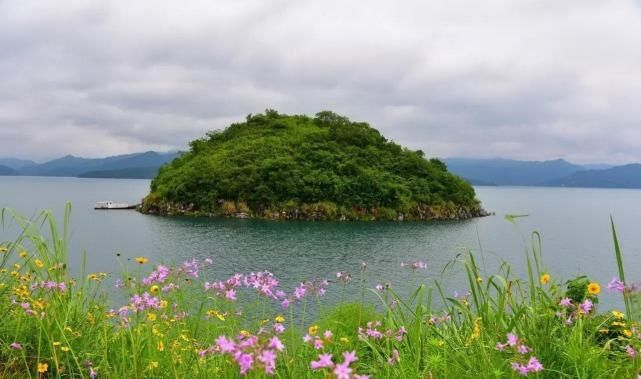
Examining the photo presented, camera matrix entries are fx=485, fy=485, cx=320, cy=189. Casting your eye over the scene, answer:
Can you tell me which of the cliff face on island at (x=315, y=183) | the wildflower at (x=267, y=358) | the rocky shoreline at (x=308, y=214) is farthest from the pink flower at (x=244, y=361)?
the cliff face on island at (x=315, y=183)

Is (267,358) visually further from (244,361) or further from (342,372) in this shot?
(342,372)

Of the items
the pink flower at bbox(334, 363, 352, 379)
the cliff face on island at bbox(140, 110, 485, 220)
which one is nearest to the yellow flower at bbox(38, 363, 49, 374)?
the pink flower at bbox(334, 363, 352, 379)

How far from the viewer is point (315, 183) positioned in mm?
80562

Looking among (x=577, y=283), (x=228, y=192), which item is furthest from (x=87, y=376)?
(x=228, y=192)

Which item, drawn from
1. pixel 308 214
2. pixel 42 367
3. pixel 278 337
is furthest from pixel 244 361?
pixel 308 214

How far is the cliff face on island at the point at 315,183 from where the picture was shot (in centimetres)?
7706

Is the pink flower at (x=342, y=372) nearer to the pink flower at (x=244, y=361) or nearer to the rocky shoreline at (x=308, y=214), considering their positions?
the pink flower at (x=244, y=361)

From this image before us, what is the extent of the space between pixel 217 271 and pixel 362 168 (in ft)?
195

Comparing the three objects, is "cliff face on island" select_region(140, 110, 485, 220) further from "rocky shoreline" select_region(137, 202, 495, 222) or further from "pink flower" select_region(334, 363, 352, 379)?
"pink flower" select_region(334, 363, 352, 379)

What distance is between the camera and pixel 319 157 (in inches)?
3516

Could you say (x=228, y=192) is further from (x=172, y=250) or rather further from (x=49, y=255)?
(x=49, y=255)

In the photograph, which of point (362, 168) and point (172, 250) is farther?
point (362, 168)

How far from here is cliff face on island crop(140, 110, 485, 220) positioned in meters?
77.1

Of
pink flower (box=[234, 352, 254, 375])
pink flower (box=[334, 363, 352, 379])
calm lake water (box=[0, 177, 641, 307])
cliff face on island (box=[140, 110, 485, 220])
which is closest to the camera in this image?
pink flower (box=[334, 363, 352, 379])
